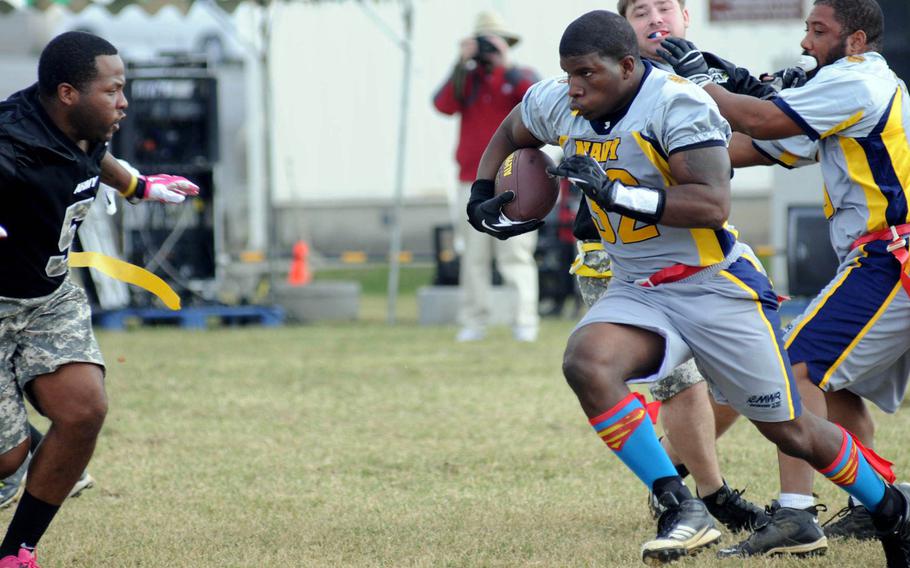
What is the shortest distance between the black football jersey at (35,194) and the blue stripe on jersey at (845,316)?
2.44m

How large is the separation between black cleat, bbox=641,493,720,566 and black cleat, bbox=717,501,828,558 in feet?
1.18

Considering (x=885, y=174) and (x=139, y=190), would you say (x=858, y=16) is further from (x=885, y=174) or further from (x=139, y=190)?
(x=139, y=190)

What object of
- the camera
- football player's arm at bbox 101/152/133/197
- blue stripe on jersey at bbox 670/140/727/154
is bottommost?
the camera

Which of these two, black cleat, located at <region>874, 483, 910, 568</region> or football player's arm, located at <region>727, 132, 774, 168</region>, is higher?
football player's arm, located at <region>727, 132, 774, 168</region>

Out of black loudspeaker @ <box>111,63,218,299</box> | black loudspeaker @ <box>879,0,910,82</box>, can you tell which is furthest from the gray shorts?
black loudspeaker @ <box>111,63,218,299</box>

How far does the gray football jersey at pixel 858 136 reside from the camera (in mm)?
4473

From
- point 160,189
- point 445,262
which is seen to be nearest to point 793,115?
point 160,189

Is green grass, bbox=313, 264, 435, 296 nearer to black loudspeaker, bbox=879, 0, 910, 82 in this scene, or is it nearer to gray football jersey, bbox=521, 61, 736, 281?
black loudspeaker, bbox=879, 0, 910, 82

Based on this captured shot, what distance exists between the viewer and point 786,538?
4.41 metres

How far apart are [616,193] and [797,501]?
1.36 meters

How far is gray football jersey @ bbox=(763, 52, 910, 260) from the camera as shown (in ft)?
14.7

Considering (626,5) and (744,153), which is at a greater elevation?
(626,5)

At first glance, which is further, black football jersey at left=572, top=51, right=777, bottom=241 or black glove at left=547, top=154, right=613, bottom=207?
black football jersey at left=572, top=51, right=777, bottom=241

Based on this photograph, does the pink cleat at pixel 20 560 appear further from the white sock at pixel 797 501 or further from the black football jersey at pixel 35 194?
the white sock at pixel 797 501
